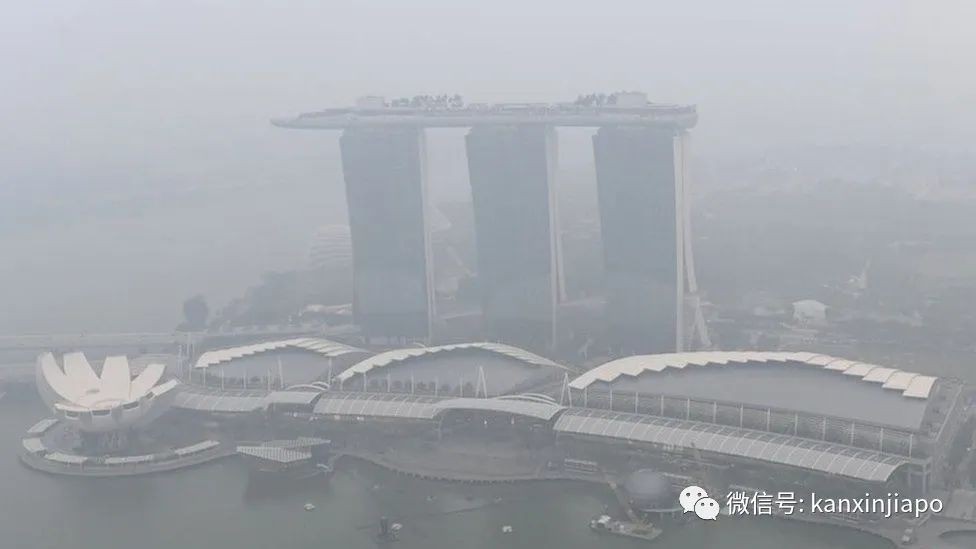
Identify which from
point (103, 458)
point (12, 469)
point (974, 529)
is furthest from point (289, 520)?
point (974, 529)

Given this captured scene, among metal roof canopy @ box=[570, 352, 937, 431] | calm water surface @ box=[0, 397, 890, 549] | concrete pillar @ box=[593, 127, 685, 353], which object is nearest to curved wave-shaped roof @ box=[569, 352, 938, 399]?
metal roof canopy @ box=[570, 352, 937, 431]

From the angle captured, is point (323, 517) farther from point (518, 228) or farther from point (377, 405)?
point (518, 228)

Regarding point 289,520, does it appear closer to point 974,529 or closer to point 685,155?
point 974,529

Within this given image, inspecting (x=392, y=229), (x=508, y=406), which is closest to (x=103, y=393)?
(x=508, y=406)

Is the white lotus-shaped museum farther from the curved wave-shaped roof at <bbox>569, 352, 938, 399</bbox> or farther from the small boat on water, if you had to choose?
the small boat on water

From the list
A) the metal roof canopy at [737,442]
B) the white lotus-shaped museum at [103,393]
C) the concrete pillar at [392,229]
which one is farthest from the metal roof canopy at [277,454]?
the concrete pillar at [392,229]

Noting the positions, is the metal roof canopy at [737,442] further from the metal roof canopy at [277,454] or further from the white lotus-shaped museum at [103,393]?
the white lotus-shaped museum at [103,393]
